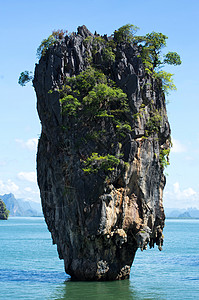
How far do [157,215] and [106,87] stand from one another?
368 inches

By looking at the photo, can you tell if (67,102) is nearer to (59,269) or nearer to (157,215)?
(157,215)

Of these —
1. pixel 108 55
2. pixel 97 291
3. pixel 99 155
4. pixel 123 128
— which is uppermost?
pixel 108 55

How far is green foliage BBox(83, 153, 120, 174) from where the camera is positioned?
27328 mm

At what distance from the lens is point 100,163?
90.1 feet

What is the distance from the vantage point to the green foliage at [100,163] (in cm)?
2733

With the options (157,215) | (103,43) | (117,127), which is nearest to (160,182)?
(157,215)

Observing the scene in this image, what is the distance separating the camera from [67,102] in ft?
94.1

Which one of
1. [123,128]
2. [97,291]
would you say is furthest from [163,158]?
[97,291]

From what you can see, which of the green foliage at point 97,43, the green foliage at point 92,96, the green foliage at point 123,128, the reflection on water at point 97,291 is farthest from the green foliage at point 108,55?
the reflection on water at point 97,291

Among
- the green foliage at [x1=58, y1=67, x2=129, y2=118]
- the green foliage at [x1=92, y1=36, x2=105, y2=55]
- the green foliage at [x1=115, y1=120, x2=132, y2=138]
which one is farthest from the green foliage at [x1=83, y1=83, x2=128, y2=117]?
the green foliage at [x1=92, y1=36, x2=105, y2=55]

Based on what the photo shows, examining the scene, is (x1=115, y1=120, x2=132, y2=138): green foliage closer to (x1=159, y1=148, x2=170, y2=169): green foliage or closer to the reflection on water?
(x1=159, y1=148, x2=170, y2=169): green foliage

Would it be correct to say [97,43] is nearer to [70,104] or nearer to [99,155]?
[70,104]

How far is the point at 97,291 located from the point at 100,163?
A: 7.58 metres

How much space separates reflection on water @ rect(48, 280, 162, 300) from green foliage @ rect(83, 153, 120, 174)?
690 centimetres
